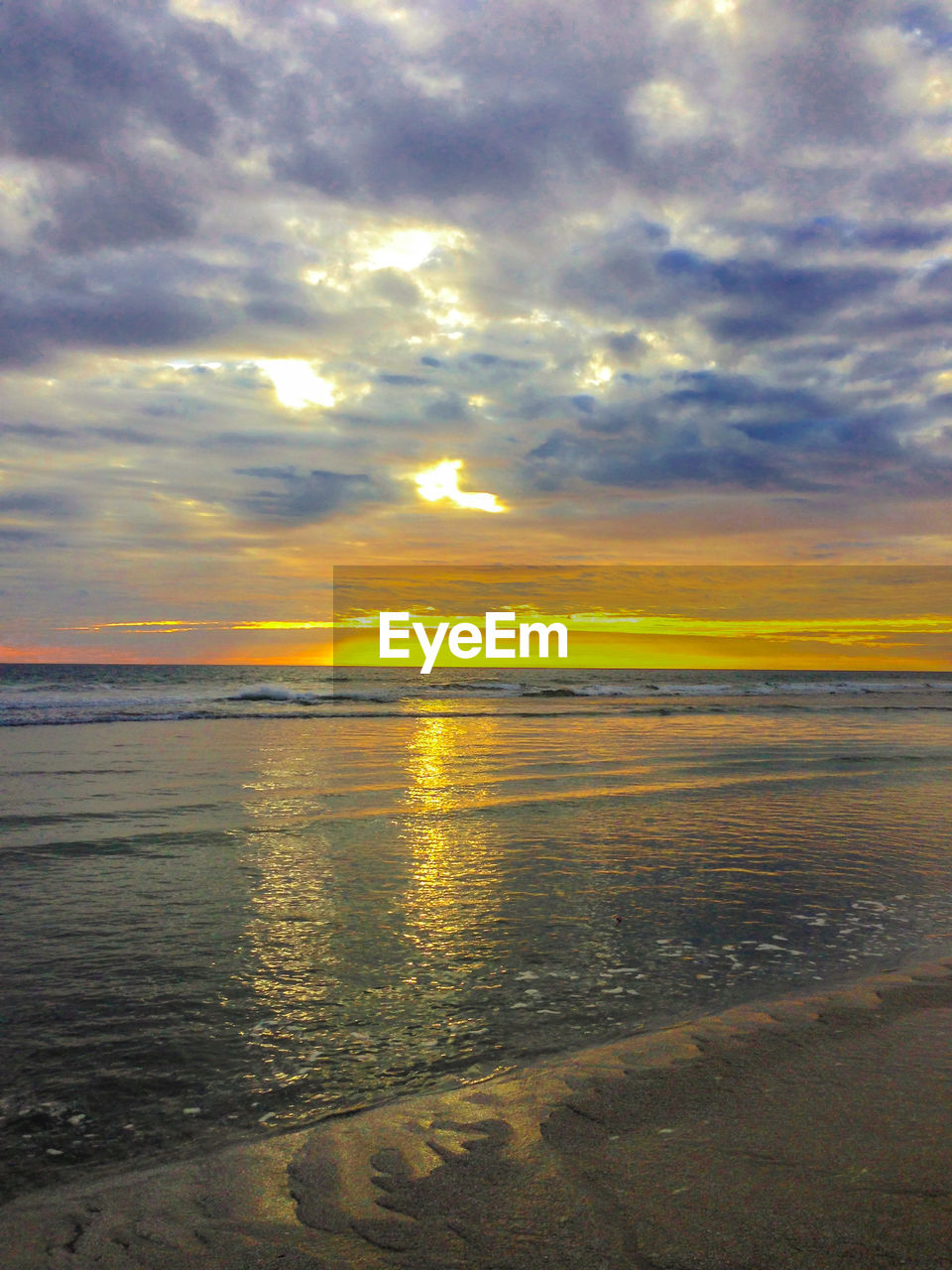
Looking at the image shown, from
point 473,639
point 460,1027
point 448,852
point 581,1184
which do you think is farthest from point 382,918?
point 473,639

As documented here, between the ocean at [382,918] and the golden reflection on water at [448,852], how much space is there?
0.04 metres

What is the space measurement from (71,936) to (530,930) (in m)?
3.46

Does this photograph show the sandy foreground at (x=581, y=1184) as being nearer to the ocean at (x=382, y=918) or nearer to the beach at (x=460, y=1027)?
the beach at (x=460, y=1027)

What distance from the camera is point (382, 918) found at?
6.61 m

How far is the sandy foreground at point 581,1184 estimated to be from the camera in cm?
268

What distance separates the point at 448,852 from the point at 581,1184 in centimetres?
600

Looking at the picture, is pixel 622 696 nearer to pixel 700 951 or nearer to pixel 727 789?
pixel 727 789

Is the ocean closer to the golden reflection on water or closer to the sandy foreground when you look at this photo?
the golden reflection on water

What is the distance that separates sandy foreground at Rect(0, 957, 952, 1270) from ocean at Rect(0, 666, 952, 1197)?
321 millimetres

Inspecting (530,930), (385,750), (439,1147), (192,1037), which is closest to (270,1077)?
(192,1037)

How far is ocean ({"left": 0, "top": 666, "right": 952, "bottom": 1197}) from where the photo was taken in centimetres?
403

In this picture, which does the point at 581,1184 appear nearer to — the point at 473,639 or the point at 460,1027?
the point at 460,1027

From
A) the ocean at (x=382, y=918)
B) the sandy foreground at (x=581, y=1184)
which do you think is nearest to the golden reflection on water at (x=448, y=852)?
the ocean at (x=382, y=918)

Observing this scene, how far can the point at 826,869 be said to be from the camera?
8234 millimetres
